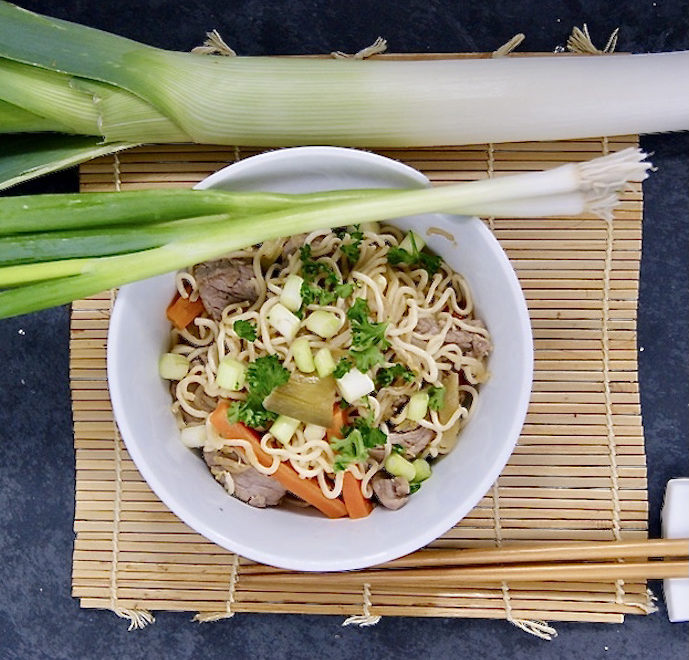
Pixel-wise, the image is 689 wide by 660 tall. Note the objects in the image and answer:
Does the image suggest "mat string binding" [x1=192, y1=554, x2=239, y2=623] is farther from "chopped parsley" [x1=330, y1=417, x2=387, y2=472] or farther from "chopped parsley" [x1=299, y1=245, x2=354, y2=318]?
"chopped parsley" [x1=299, y1=245, x2=354, y2=318]

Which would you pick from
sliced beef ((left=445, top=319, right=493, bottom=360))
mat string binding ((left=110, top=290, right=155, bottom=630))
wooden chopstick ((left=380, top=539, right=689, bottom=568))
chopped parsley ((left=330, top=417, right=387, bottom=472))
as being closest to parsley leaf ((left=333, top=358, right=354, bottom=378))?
chopped parsley ((left=330, top=417, right=387, bottom=472))

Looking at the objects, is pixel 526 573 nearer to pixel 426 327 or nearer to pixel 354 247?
pixel 426 327

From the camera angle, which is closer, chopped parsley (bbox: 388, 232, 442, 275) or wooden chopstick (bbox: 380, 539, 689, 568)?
chopped parsley (bbox: 388, 232, 442, 275)

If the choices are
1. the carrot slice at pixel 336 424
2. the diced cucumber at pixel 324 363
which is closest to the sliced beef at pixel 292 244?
the diced cucumber at pixel 324 363

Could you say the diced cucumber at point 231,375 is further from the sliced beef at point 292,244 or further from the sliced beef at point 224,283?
the sliced beef at point 292,244

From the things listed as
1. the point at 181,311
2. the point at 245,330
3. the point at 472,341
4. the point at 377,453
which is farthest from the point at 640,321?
the point at 181,311

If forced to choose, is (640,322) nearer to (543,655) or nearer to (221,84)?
(543,655)
